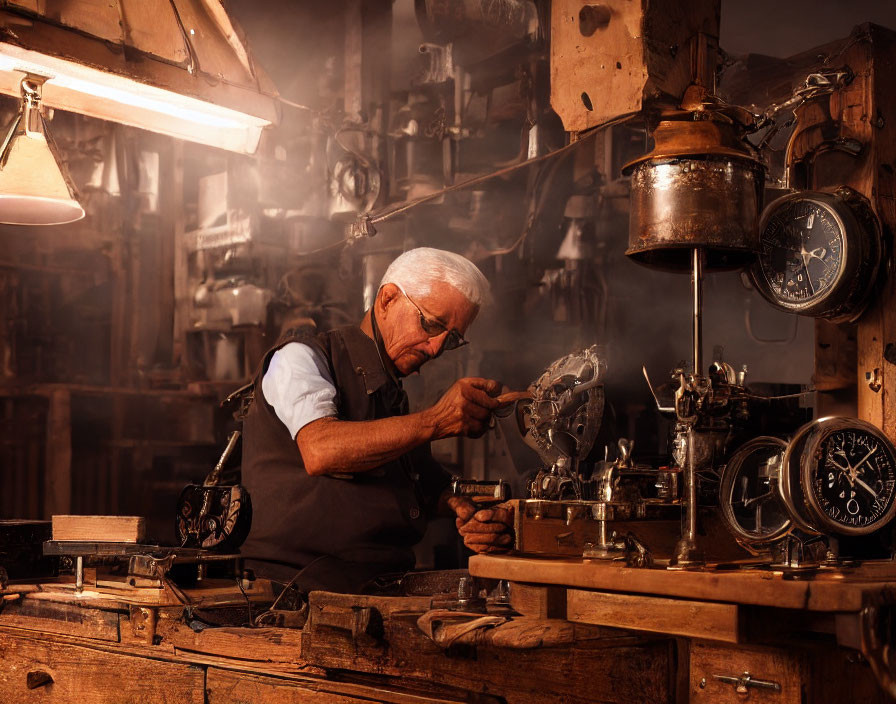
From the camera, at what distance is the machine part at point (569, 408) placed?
2.98 meters

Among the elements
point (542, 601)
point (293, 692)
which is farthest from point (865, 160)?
point (293, 692)

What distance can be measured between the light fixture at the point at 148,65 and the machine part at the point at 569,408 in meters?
1.40

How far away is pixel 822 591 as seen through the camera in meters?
1.98

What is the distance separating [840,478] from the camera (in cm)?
243

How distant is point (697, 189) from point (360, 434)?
51.0 inches

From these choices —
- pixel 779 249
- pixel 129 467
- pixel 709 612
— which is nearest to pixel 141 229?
pixel 129 467

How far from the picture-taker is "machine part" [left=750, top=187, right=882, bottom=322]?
2848mm

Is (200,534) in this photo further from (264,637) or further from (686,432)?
(686,432)

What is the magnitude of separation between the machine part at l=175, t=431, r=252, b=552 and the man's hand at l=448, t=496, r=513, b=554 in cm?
74

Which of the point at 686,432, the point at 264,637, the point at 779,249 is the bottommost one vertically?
the point at 264,637

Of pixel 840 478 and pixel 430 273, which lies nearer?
pixel 840 478

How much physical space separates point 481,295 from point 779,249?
1.18 m

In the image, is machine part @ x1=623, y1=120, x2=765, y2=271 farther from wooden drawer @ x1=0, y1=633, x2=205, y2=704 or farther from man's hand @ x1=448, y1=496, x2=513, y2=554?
wooden drawer @ x1=0, y1=633, x2=205, y2=704

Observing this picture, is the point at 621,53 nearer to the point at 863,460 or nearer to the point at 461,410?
the point at 461,410
